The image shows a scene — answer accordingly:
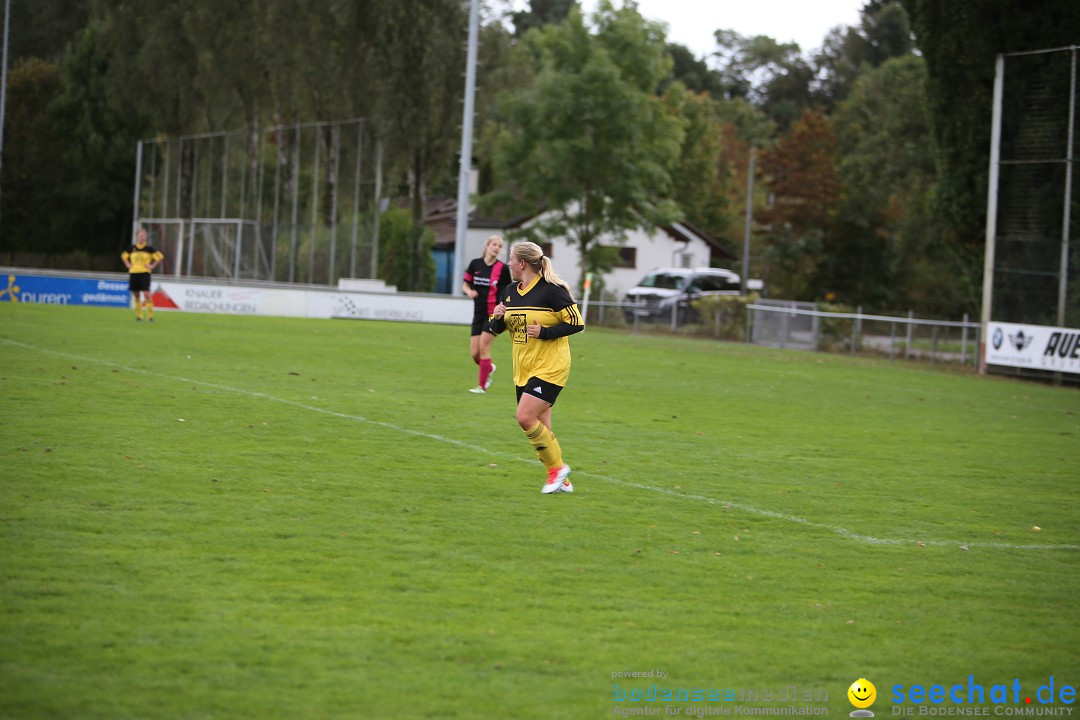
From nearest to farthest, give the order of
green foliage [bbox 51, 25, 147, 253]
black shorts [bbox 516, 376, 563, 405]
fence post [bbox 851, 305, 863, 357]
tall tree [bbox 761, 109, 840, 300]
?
black shorts [bbox 516, 376, 563, 405] → fence post [bbox 851, 305, 863, 357] → tall tree [bbox 761, 109, 840, 300] → green foliage [bbox 51, 25, 147, 253]

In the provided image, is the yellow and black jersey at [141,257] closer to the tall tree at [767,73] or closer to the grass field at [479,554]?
the grass field at [479,554]

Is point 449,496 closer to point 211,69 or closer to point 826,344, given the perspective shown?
point 826,344

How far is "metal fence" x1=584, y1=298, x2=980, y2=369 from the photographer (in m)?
32.6

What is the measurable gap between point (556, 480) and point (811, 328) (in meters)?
27.2

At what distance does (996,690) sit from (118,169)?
68289 millimetres

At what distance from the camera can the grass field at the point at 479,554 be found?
559cm

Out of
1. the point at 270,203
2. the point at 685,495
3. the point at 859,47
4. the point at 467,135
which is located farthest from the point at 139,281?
the point at 859,47

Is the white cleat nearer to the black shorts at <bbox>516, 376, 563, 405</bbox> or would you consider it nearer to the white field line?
the black shorts at <bbox>516, 376, 563, 405</bbox>

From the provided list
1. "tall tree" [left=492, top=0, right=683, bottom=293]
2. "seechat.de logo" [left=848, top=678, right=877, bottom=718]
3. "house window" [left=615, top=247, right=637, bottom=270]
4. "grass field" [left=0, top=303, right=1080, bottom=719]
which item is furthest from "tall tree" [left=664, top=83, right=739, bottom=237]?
"seechat.de logo" [left=848, top=678, right=877, bottom=718]

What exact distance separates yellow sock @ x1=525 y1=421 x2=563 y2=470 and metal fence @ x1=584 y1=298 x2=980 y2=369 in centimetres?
2369

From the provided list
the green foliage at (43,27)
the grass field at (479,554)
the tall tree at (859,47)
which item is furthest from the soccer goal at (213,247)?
the tall tree at (859,47)

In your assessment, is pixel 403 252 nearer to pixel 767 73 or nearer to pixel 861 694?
pixel 861 694

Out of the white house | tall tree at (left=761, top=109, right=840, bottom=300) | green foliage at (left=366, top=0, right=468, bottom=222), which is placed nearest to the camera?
green foliage at (left=366, top=0, right=468, bottom=222)

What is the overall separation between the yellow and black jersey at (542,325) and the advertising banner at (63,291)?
28483 mm
